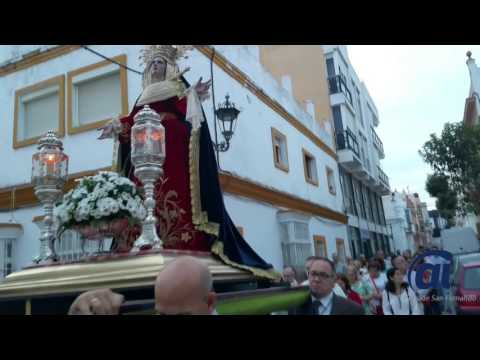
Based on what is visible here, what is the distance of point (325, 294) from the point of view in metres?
2.36

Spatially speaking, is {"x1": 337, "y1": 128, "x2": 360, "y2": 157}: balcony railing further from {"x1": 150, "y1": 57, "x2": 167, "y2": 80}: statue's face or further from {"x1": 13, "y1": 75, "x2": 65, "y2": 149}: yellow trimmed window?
{"x1": 150, "y1": 57, "x2": 167, "y2": 80}: statue's face

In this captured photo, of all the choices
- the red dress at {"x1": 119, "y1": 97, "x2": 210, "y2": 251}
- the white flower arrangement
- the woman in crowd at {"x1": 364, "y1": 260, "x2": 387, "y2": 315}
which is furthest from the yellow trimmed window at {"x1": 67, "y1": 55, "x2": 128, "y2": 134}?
the woman in crowd at {"x1": 364, "y1": 260, "x2": 387, "y2": 315}

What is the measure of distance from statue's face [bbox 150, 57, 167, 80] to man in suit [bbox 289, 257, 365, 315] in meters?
1.84

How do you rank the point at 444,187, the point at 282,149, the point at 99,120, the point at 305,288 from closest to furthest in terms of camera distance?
the point at 305,288 → the point at 444,187 → the point at 99,120 → the point at 282,149

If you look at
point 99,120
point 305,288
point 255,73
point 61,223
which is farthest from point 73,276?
point 255,73

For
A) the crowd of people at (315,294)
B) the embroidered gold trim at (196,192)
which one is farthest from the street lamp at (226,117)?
the embroidered gold trim at (196,192)

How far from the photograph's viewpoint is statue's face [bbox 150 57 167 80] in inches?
127

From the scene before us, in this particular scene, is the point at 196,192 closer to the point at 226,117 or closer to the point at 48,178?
the point at 48,178

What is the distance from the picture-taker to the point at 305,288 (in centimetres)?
273

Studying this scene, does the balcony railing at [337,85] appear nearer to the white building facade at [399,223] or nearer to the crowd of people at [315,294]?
the white building facade at [399,223]

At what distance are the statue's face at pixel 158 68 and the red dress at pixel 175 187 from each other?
0.74ft

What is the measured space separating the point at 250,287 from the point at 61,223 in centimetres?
136

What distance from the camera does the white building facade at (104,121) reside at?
21.0 ft
